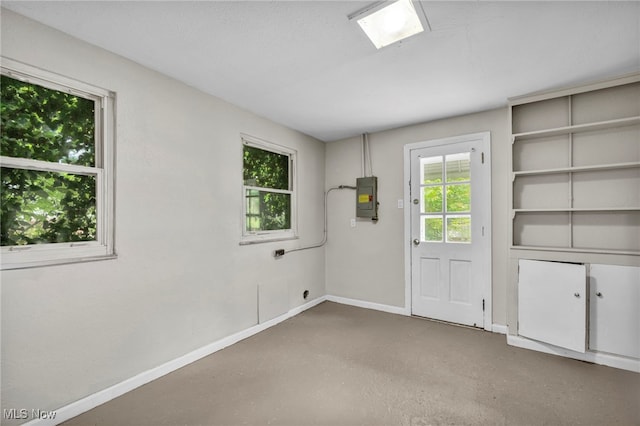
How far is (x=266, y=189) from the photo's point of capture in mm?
3275

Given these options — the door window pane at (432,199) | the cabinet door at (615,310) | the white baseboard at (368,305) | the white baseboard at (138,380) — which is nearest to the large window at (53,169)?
the white baseboard at (138,380)

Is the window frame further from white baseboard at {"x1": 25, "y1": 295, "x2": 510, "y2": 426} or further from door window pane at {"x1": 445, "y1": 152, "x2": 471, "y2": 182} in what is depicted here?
door window pane at {"x1": 445, "y1": 152, "x2": 471, "y2": 182}

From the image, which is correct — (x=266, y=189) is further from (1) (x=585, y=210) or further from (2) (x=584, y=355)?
(2) (x=584, y=355)

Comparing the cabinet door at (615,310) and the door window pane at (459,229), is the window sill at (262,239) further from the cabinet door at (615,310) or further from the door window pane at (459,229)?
the cabinet door at (615,310)

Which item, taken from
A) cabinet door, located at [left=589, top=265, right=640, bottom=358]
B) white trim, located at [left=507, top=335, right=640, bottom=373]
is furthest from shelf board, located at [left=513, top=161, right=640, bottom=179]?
white trim, located at [left=507, top=335, right=640, bottom=373]

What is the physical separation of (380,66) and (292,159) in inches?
70.9

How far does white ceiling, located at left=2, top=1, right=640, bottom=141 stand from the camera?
1.58 metres

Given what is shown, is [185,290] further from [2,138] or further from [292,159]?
[292,159]

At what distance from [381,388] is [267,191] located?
2.24 metres

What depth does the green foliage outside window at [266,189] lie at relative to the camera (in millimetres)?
3090

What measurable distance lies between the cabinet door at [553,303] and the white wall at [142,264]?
2.56 meters

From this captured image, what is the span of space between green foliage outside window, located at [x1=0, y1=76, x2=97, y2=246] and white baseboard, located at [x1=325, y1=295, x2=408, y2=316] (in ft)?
9.91

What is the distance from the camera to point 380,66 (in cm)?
214

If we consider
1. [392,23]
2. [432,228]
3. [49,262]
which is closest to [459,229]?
[432,228]
